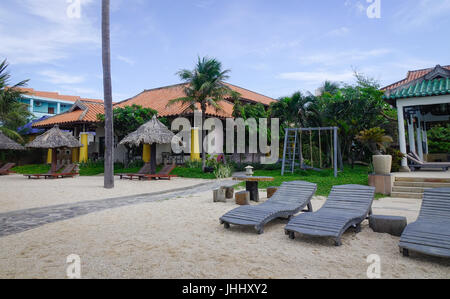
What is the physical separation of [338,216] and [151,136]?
12131 mm

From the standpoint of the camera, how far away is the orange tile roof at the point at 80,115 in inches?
782

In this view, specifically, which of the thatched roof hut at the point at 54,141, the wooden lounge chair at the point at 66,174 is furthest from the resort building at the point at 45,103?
the wooden lounge chair at the point at 66,174

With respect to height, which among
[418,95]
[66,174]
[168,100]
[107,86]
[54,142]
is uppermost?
[168,100]

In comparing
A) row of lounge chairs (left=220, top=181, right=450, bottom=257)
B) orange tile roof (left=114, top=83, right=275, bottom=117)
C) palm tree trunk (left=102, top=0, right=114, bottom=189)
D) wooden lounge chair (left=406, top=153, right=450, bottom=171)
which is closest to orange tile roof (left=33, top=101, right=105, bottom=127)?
orange tile roof (left=114, top=83, right=275, bottom=117)

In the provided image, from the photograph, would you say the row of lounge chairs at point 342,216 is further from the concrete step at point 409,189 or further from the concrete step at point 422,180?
the concrete step at point 422,180

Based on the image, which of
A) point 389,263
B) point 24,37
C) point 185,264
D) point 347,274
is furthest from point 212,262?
point 24,37

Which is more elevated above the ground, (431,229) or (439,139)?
(439,139)

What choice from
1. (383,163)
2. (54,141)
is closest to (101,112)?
(54,141)

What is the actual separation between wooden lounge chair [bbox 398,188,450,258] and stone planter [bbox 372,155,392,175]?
4.21 metres

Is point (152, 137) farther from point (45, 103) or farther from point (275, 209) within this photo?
point (45, 103)

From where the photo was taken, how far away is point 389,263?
3.39m

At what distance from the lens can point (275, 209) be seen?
17.6ft
